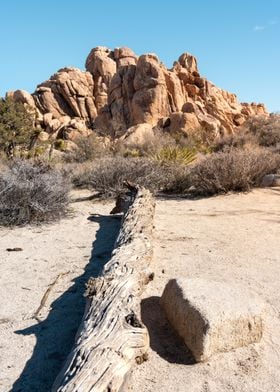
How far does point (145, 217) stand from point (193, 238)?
2.59ft

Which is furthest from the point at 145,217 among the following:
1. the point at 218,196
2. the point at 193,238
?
the point at 218,196

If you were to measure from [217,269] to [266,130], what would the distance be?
1997 cm

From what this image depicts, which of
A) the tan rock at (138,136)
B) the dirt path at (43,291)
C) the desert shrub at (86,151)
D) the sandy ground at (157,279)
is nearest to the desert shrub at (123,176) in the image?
the sandy ground at (157,279)

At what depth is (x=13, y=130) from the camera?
18953 mm

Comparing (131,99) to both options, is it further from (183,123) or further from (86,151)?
(86,151)

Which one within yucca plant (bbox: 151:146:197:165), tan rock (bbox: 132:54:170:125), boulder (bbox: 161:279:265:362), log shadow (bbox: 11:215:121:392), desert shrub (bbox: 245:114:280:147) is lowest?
log shadow (bbox: 11:215:121:392)

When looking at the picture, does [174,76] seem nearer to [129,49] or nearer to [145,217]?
[129,49]

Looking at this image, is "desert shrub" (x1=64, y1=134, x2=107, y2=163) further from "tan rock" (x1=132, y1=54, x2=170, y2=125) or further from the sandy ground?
"tan rock" (x1=132, y1=54, x2=170, y2=125)

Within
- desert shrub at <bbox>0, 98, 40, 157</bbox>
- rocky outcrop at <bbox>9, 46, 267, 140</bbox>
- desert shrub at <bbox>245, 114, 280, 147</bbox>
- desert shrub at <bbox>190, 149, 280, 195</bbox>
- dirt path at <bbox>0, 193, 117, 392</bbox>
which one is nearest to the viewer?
dirt path at <bbox>0, 193, 117, 392</bbox>

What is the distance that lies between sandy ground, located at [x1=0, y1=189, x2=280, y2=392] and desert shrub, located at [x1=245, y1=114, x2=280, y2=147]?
13.8 metres

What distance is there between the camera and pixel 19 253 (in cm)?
531

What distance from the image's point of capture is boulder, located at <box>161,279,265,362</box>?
2.84 metres

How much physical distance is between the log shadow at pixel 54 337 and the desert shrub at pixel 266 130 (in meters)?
17.2

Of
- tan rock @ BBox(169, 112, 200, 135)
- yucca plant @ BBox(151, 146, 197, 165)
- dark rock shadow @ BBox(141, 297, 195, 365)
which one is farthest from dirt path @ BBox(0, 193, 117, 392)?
tan rock @ BBox(169, 112, 200, 135)
